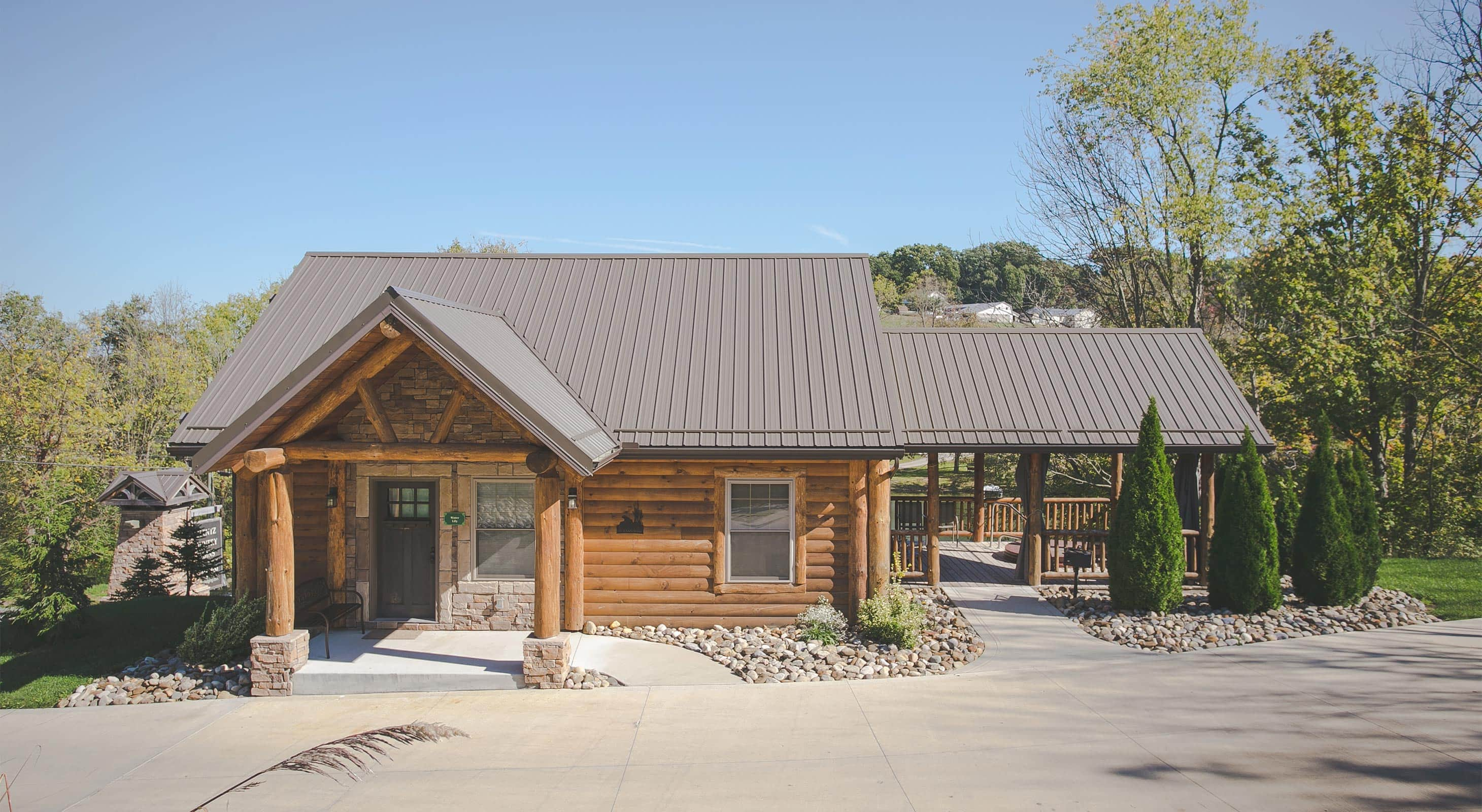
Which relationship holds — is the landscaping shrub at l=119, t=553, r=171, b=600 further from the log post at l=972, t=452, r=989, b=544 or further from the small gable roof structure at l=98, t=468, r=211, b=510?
the log post at l=972, t=452, r=989, b=544

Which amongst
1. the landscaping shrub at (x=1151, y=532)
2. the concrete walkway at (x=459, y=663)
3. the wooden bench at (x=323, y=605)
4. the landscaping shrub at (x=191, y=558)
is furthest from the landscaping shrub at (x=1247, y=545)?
the landscaping shrub at (x=191, y=558)

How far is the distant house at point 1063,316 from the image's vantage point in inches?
1628

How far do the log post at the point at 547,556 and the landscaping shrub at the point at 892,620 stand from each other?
13.1ft

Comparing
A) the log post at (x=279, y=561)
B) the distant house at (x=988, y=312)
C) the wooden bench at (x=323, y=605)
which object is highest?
the distant house at (x=988, y=312)

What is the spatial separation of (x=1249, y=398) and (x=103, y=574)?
107 feet

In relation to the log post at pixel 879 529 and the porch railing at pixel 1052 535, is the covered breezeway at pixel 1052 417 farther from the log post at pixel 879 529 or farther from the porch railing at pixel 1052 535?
the log post at pixel 879 529

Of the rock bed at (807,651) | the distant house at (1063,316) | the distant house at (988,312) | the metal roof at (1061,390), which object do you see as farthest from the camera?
the distant house at (988,312)

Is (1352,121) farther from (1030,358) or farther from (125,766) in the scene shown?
(125,766)

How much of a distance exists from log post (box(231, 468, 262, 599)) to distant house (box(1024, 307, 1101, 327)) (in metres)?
35.0

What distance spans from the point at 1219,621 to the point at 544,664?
943cm

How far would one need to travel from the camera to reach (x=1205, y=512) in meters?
14.3

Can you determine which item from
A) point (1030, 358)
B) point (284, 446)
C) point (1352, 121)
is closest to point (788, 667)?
point (284, 446)

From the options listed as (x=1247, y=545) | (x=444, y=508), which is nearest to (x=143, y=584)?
(x=444, y=508)

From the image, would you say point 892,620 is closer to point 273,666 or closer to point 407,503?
point 407,503
